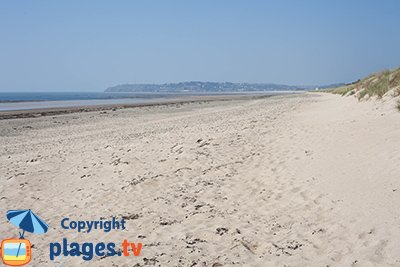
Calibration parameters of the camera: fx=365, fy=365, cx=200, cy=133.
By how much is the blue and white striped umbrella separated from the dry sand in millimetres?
157

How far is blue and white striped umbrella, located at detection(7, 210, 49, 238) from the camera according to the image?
6.82 m

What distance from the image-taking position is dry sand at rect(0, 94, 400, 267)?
4.97 m

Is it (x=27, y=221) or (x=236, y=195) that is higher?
(x=236, y=195)

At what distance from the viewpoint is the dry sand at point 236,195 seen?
497cm

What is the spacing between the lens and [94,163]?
1128 centimetres

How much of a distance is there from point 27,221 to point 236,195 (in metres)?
4.39

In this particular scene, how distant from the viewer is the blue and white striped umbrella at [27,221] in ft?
22.4

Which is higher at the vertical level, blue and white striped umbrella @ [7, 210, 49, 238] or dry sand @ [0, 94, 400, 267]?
dry sand @ [0, 94, 400, 267]

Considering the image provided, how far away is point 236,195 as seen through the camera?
7.29 metres

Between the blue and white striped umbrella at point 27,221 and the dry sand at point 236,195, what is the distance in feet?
0.51

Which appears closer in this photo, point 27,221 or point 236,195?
point 236,195

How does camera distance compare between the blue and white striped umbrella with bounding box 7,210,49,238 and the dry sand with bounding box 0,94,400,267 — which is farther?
the blue and white striped umbrella with bounding box 7,210,49,238

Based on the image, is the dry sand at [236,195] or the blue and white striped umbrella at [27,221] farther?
the blue and white striped umbrella at [27,221]

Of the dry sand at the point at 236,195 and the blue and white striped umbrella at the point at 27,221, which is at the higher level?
the dry sand at the point at 236,195
